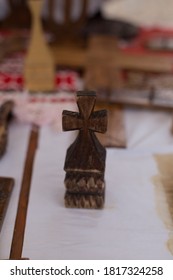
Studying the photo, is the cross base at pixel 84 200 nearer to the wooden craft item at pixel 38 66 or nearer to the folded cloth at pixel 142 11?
the wooden craft item at pixel 38 66

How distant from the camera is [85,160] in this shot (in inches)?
30.5

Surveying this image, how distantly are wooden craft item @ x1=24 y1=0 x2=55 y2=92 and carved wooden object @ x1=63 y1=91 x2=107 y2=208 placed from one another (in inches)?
18.8

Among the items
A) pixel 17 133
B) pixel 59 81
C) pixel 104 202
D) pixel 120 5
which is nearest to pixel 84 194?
pixel 104 202

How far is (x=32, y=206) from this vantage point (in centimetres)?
82

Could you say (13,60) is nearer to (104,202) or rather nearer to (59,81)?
(59,81)

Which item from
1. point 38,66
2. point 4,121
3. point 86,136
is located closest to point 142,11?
point 38,66

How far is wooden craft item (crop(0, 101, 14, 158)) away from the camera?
3.16ft

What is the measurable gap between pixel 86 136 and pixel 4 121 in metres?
0.32

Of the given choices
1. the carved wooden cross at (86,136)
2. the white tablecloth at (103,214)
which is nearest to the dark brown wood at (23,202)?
the white tablecloth at (103,214)

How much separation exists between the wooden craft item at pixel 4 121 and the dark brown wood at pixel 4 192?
0.11 meters

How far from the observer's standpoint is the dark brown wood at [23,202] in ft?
2.37

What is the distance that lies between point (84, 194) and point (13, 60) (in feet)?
2.43

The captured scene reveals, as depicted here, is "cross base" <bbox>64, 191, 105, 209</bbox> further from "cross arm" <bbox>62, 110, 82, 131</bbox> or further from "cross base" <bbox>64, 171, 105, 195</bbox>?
"cross arm" <bbox>62, 110, 82, 131</bbox>
